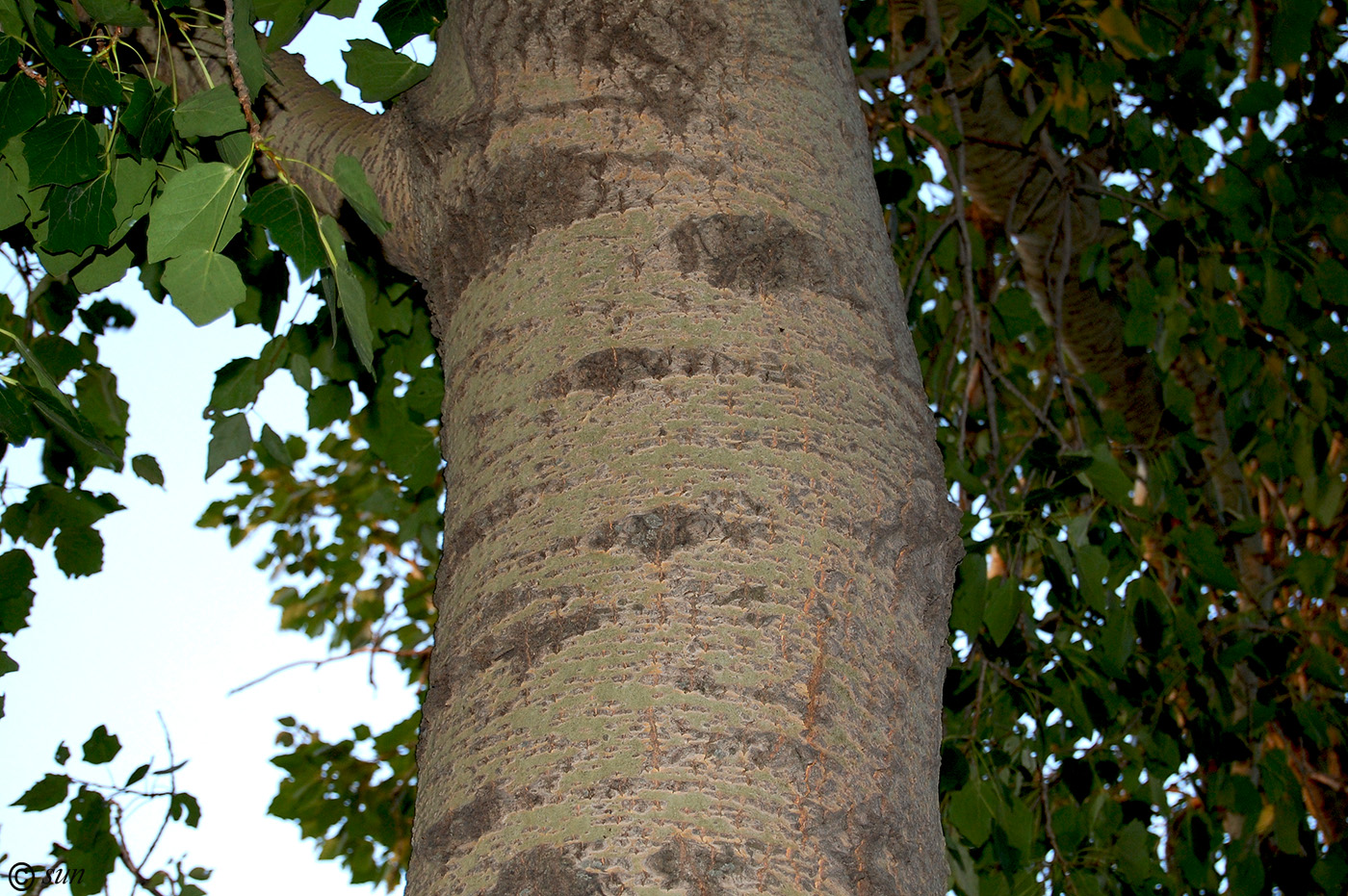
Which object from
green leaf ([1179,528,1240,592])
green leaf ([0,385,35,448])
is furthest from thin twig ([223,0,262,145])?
green leaf ([1179,528,1240,592])

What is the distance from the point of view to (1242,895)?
6.31ft

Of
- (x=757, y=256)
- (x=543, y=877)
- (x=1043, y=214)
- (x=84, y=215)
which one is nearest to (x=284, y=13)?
(x=84, y=215)

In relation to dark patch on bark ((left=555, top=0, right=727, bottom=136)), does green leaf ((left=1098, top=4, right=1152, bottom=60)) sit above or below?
above

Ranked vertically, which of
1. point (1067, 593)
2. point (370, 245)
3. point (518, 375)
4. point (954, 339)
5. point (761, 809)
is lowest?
point (761, 809)

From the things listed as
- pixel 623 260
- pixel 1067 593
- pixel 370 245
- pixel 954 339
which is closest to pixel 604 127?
pixel 623 260

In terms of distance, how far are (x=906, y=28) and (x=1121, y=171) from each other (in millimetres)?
775

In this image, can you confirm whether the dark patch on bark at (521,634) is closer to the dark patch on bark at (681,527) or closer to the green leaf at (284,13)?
the dark patch on bark at (681,527)

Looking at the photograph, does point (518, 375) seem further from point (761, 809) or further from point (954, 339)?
point (954, 339)

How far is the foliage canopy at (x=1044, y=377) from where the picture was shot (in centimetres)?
85

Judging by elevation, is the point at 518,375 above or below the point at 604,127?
below

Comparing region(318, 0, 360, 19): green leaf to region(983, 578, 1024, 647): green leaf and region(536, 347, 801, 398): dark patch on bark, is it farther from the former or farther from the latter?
region(983, 578, 1024, 647): green leaf

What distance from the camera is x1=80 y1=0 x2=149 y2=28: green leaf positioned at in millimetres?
813

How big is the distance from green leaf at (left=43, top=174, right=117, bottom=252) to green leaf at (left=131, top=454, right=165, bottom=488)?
914mm

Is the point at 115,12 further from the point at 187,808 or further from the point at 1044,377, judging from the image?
the point at 1044,377
